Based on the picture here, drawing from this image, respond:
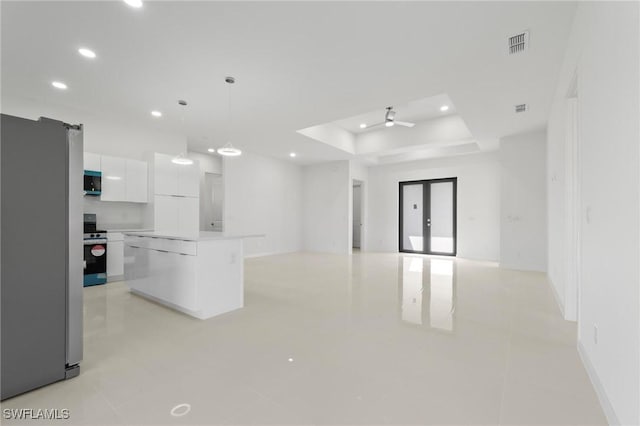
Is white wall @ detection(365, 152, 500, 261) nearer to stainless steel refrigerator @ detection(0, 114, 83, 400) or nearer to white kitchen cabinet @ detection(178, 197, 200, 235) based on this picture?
white kitchen cabinet @ detection(178, 197, 200, 235)

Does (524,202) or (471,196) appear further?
(471,196)

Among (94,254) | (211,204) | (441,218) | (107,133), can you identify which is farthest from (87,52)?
(441,218)

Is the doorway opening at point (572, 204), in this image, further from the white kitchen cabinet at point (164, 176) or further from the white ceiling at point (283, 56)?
the white kitchen cabinet at point (164, 176)

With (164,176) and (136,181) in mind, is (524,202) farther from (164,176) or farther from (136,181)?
(136,181)

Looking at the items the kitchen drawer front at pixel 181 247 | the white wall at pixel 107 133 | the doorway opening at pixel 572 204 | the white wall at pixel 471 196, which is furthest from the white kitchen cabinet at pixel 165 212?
the white wall at pixel 471 196

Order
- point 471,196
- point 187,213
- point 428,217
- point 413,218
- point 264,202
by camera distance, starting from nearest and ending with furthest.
Answer: point 187,213
point 471,196
point 264,202
point 428,217
point 413,218

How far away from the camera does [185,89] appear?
4230mm

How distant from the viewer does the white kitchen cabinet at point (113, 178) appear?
519cm

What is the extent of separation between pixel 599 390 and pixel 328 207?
796 centimetres

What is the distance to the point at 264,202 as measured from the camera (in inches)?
347

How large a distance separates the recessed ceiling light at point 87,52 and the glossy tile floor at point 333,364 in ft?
9.95

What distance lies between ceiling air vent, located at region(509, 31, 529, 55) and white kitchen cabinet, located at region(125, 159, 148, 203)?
6.19 m

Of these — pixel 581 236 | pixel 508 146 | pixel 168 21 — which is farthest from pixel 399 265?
pixel 168 21

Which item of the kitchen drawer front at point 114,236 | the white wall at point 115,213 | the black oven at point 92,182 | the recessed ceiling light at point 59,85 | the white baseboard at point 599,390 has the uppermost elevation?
the recessed ceiling light at point 59,85
